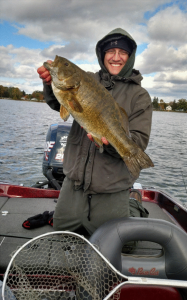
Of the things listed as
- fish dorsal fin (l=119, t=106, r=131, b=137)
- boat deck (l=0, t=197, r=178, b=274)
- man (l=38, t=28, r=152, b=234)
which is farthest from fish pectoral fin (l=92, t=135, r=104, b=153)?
boat deck (l=0, t=197, r=178, b=274)

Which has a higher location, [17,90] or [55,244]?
[17,90]

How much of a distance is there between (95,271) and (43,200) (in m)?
3.21

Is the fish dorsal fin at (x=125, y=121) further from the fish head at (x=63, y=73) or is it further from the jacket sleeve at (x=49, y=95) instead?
the jacket sleeve at (x=49, y=95)

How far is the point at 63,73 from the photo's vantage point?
313cm

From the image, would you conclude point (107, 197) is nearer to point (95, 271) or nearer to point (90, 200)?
point (90, 200)

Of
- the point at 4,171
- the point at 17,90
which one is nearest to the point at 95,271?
the point at 4,171

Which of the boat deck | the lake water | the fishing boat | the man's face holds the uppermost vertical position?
the man's face

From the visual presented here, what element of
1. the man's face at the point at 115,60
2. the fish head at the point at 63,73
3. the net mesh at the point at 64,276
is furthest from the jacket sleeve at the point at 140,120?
the net mesh at the point at 64,276

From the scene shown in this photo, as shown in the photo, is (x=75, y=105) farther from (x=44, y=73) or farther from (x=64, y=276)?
(x=64, y=276)

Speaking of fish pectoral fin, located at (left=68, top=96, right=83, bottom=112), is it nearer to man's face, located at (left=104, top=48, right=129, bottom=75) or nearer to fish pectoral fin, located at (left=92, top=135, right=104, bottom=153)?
fish pectoral fin, located at (left=92, top=135, right=104, bottom=153)

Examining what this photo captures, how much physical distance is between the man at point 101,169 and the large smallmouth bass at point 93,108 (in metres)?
0.18

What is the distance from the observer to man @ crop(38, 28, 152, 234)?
11.3 feet

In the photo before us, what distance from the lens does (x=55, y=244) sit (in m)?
3.59

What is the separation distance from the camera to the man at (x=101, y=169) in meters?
3.45
